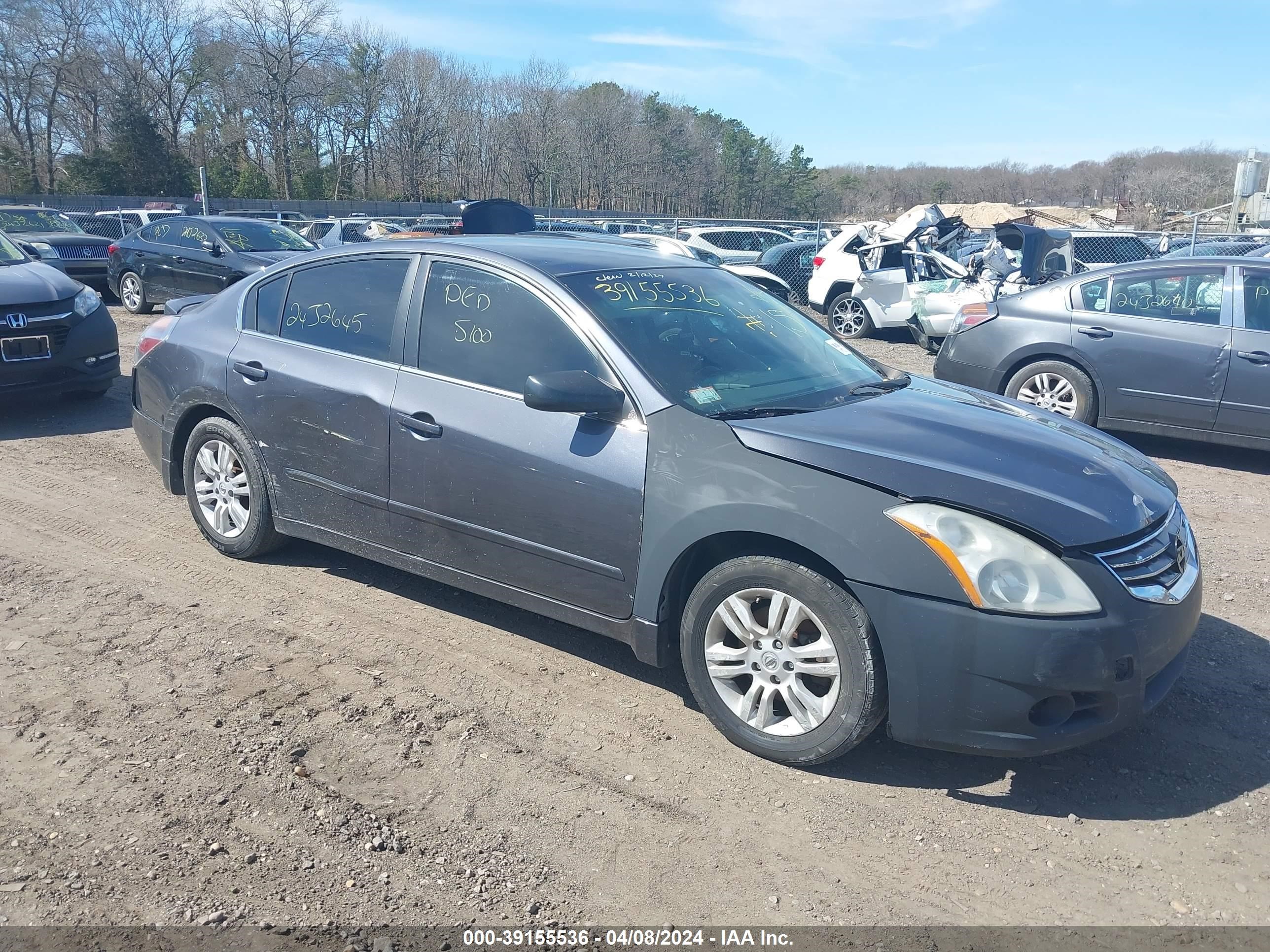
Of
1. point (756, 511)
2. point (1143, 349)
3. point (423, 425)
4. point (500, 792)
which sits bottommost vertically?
point (500, 792)

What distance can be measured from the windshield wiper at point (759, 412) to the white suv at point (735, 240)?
1635cm

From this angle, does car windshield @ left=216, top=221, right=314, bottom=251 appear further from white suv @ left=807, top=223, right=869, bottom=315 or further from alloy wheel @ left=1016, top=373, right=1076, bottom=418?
alloy wheel @ left=1016, top=373, right=1076, bottom=418

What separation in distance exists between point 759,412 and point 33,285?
6992 millimetres

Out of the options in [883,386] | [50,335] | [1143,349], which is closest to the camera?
[883,386]

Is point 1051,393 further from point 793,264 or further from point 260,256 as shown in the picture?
point 793,264

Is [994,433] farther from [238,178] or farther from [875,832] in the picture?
[238,178]

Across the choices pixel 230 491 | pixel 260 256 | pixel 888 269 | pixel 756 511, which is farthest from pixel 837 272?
pixel 756 511

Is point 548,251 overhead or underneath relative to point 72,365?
overhead

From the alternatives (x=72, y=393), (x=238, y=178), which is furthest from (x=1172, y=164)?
(x=72, y=393)

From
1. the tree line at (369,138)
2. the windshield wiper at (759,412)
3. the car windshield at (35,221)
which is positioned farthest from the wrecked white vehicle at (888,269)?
the tree line at (369,138)

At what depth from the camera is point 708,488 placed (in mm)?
3508

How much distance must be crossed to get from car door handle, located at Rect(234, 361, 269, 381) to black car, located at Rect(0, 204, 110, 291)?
1361 centimetres

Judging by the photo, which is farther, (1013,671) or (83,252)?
(83,252)

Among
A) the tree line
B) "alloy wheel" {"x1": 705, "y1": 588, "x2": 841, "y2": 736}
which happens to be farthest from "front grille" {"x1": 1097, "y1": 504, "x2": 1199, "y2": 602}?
the tree line
